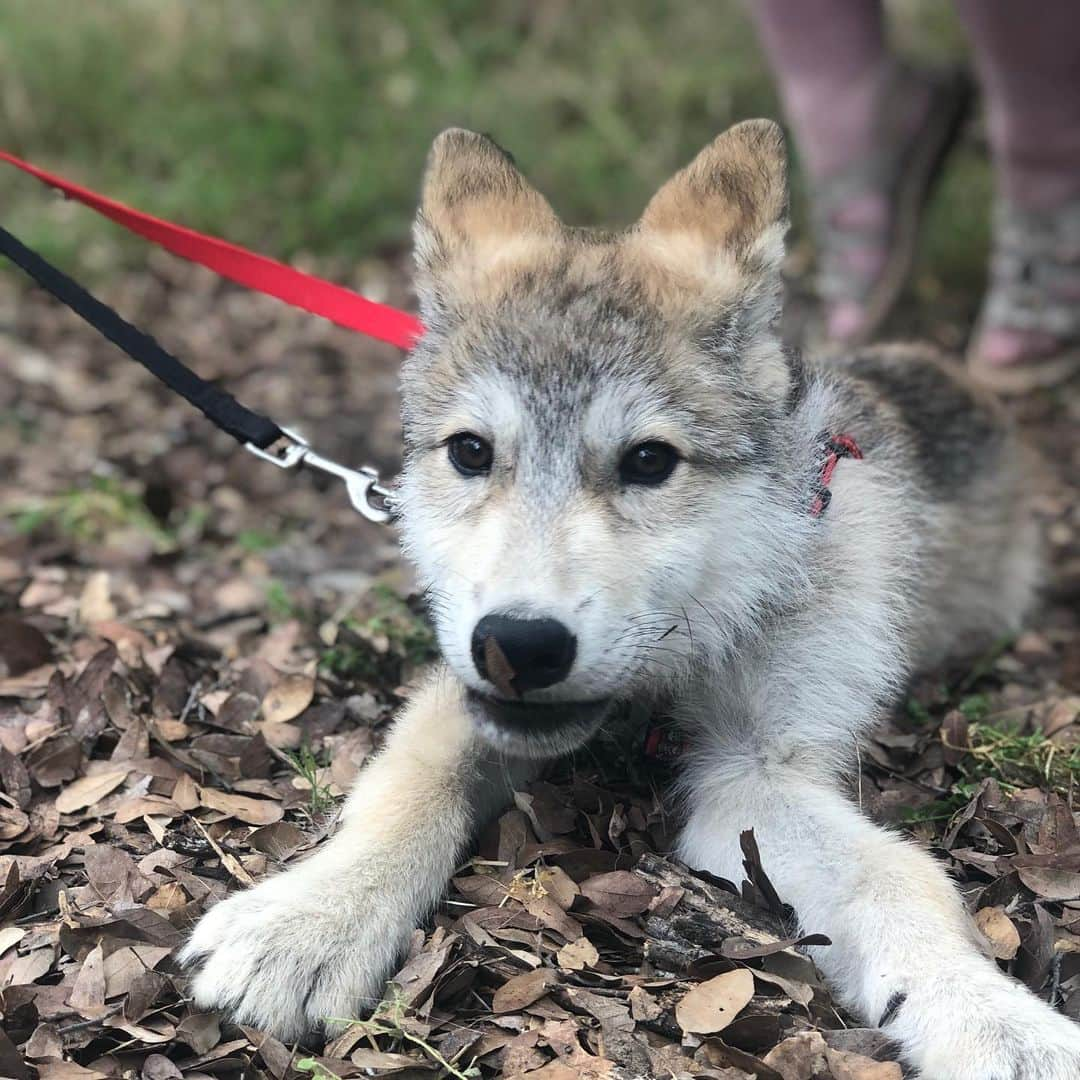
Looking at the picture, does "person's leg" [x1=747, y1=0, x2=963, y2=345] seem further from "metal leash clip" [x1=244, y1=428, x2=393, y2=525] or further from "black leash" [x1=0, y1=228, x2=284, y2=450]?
"black leash" [x1=0, y1=228, x2=284, y2=450]

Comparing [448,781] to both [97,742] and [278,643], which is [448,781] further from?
[278,643]

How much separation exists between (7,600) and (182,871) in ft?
6.34

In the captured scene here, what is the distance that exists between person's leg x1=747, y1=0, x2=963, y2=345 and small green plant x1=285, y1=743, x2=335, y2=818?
4346 millimetres

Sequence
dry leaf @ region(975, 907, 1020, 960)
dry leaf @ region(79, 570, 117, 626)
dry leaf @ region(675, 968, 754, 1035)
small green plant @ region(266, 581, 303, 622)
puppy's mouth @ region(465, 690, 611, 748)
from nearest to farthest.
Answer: dry leaf @ region(675, 968, 754, 1035) → puppy's mouth @ region(465, 690, 611, 748) → dry leaf @ region(975, 907, 1020, 960) → dry leaf @ region(79, 570, 117, 626) → small green plant @ region(266, 581, 303, 622)

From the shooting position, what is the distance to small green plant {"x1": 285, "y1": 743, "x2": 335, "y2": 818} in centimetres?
337

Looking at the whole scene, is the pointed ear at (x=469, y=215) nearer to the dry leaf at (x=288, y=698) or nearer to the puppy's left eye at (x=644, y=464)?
the puppy's left eye at (x=644, y=464)

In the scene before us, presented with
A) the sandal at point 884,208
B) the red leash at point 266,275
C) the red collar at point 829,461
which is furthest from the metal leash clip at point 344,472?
the sandal at point 884,208

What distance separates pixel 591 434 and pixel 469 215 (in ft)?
2.80

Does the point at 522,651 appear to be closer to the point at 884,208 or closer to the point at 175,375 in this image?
the point at 175,375

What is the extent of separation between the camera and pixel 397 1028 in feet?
8.63

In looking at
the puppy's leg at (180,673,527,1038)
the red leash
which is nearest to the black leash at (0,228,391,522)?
the red leash

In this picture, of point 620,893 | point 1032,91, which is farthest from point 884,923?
point 1032,91

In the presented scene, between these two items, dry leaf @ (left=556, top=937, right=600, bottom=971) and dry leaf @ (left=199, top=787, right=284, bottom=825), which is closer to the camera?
dry leaf @ (left=556, top=937, right=600, bottom=971)

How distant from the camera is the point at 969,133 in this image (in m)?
8.72
